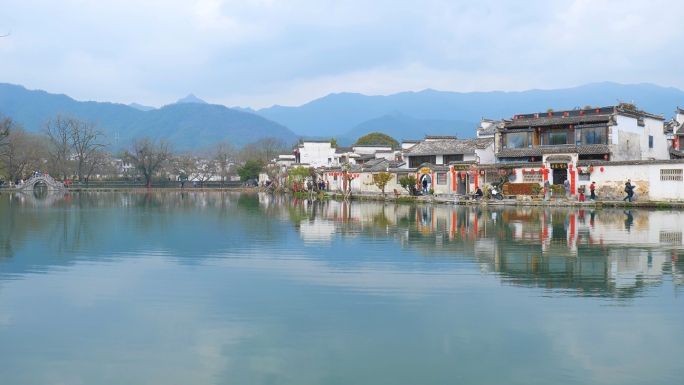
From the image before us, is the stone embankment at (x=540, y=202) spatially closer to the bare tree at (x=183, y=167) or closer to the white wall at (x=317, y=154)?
the white wall at (x=317, y=154)

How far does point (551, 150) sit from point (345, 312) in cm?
3171

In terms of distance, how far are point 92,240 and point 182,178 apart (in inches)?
2746

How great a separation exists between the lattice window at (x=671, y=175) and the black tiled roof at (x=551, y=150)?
15.9ft

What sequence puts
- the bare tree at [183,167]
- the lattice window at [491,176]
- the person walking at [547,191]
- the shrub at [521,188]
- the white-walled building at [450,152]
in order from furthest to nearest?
1. the bare tree at [183,167]
2. the white-walled building at [450,152]
3. the lattice window at [491,176]
4. the shrub at [521,188]
5. the person walking at [547,191]

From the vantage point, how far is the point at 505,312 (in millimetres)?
7738

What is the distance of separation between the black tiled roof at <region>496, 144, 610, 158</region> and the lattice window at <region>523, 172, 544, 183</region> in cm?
193

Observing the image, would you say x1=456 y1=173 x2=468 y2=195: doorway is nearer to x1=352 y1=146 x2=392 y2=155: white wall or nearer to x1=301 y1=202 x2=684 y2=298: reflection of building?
x1=301 y1=202 x2=684 y2=298: reflection of building

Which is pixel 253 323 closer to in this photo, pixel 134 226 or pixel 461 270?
pixel 461 270

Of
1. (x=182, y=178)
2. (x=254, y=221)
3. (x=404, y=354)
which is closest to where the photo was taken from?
(x=404, y=354)

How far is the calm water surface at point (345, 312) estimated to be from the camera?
5797mm

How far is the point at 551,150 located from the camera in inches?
1422

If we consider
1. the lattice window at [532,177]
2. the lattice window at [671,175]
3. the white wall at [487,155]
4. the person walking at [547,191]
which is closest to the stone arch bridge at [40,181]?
the white wall at [487,155]

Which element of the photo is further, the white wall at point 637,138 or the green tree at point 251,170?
the green tree at point 251,170

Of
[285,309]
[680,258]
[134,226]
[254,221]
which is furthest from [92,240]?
[680,258]
